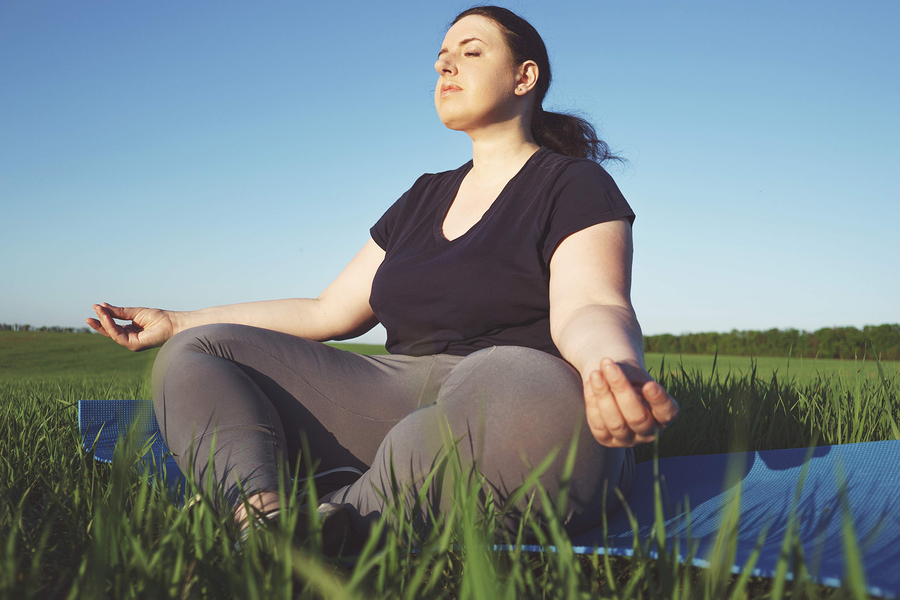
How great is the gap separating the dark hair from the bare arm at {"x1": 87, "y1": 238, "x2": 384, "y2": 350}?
868 mm

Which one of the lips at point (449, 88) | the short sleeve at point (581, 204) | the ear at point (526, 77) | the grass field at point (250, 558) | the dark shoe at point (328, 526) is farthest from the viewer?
the ear at point (526, 77)

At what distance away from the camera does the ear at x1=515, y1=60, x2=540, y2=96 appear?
2148mm

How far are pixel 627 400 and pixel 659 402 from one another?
5 centimetres

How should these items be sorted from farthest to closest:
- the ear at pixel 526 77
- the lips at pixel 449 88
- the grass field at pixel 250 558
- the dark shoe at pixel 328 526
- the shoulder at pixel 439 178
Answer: the shoulder at pixel 439 178
the ear at pixel 526 77
the lips at pixel 449 88
the dark shoe at pixel 328 526
the grass field at pixel 250 558

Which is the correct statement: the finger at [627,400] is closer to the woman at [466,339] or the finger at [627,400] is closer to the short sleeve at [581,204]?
the woman at [466,339]

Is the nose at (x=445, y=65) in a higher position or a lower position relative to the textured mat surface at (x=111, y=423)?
higher

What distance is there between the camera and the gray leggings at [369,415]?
3.84ft

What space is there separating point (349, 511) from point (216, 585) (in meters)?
0.42

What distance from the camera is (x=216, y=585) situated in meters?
0.82

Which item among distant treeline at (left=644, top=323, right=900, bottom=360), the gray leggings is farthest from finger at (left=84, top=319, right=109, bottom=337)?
distant treeline at (left=644, top=323, right=900, bottom=360)

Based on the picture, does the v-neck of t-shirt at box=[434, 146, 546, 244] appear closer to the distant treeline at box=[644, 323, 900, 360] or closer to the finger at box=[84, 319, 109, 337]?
the finger at box=[84, 319, 109, 337]

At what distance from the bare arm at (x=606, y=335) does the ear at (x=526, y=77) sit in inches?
31.9

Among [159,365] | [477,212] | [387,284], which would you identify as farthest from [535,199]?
[159,365]

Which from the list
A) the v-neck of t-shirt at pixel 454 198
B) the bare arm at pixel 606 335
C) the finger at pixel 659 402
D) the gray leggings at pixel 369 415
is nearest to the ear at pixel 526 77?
the v-neck of t-shirt at pixel 454 198
